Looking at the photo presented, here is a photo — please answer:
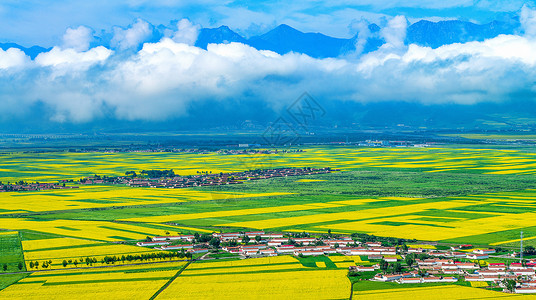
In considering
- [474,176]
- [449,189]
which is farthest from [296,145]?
[449,189]

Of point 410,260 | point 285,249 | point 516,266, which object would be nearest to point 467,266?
point 516,266

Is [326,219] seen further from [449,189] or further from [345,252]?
[449,189]

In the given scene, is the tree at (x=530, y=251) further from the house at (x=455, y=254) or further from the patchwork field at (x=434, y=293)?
the patchwork field at (x=434, y=293)

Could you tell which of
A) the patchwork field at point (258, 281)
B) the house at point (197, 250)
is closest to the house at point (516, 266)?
the patchwork field at point (258, 281)

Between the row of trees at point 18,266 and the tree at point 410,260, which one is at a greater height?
the row of trees at point 18,266

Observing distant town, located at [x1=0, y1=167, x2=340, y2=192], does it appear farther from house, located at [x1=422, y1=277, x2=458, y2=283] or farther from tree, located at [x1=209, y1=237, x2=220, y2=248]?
house, located at [x1=422, y1=277, x2=458, y2=283]

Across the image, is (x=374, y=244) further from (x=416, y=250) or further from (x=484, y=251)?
(x=484, y=251)
